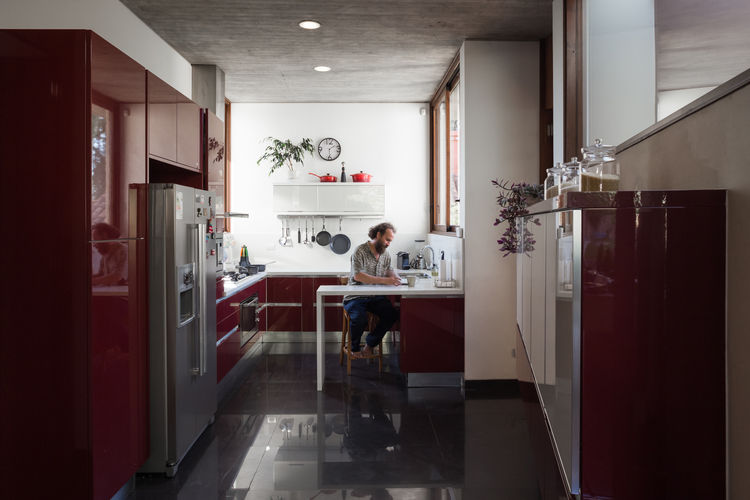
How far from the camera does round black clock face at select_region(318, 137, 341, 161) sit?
6633 millimetres

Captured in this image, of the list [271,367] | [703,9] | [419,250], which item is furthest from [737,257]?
[419,250]

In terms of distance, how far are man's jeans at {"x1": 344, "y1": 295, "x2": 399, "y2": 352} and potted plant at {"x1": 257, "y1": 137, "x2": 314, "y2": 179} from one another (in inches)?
83.9

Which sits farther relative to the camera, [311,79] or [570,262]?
[311,79]

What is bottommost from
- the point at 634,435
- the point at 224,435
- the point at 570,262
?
the point at 224,435

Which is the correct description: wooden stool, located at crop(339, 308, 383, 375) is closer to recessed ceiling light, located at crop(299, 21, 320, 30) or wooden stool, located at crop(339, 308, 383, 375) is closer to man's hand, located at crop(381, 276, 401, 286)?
man's hand, located at crop(381, 276, 401, 286)

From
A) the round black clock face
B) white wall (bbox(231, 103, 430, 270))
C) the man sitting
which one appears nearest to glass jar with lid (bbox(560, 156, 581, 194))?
the man sitting

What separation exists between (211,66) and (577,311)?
481 centimetres

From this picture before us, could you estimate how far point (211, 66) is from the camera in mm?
5176

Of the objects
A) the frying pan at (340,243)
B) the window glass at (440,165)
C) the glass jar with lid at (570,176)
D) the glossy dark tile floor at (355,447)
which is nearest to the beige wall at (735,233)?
the glass jar with lid at (570,176)

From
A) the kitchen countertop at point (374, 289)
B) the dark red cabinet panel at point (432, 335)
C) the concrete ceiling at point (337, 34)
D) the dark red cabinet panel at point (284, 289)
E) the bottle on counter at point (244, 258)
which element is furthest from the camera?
the dark red cabinet panel at point (284, 289)

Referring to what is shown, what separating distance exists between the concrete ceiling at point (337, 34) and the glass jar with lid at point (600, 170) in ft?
8.28

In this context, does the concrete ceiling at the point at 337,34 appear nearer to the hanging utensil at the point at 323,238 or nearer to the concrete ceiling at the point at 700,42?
the hanging utensil at the point at 323,238

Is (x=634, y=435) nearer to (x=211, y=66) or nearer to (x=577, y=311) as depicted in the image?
(x=577, y=311)

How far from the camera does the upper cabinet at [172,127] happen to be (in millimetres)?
3068
